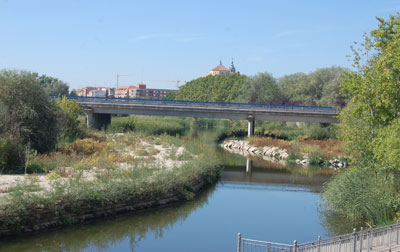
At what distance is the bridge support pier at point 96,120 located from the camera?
55.9 m

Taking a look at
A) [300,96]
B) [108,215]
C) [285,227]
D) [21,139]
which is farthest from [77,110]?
[300,96]

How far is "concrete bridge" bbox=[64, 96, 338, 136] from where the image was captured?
53.8m

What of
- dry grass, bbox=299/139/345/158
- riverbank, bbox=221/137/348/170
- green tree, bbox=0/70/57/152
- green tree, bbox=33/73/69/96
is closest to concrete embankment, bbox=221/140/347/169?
riverbank, bbox=221/137/348/170

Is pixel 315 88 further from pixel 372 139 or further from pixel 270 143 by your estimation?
pixel 372 139

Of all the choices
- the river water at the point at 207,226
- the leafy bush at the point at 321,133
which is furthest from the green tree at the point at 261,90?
the river water at the point at 207,226

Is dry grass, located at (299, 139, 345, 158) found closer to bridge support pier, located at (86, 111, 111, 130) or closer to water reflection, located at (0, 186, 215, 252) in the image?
water reflection, located at (0, 186, 215, 252)

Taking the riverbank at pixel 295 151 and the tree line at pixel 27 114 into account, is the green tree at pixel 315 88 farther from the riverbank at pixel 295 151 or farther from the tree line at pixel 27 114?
the tree line at pixel 27 114

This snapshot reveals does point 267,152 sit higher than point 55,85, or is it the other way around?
point 55,85

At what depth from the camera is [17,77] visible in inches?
1148

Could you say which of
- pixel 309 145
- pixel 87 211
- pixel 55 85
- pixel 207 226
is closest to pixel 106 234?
pixel 87 211

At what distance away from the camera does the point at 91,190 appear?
18.6 metres

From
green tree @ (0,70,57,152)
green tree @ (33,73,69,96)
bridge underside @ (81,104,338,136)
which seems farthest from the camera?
green tree @ (33,73,69,96)

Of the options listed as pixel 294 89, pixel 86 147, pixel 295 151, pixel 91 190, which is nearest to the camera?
pixel 91 190

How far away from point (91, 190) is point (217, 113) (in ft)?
123
